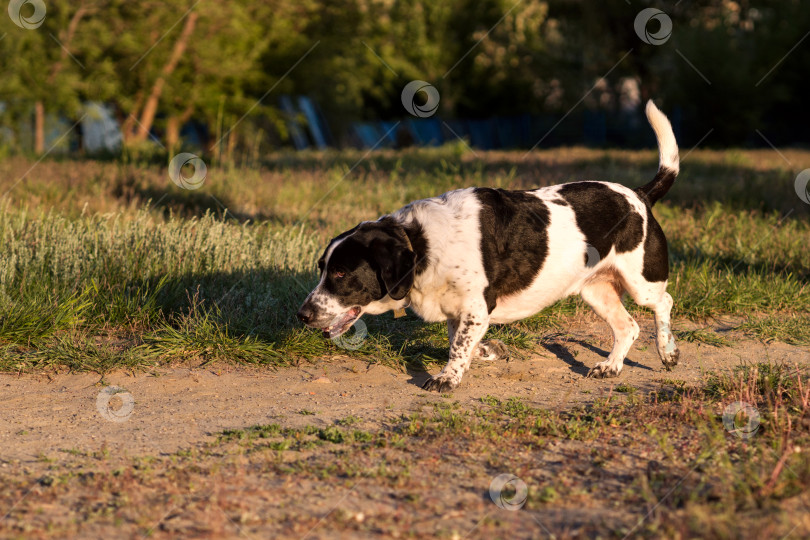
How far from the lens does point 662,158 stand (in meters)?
5.40

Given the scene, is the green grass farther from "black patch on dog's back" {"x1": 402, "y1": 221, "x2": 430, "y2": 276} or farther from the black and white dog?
"black patch on dog's back" {"x1": 402, "y1": 221, "x2": 430, "y2": 276}

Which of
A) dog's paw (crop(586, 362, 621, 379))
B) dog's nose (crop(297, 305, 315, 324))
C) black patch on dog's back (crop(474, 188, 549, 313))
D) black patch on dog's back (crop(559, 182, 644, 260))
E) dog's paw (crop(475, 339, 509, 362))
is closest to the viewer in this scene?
dog's nose (crop(297, 305, 315, 324))

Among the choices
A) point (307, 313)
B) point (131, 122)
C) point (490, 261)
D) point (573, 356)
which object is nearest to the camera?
point (307, 313)

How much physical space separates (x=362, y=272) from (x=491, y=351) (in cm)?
123

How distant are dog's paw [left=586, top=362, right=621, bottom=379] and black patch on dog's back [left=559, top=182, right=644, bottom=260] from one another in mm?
664

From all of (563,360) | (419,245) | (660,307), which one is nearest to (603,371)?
(563,360)

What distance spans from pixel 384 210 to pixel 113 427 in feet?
17.9

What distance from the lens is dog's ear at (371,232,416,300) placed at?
4.46 metres

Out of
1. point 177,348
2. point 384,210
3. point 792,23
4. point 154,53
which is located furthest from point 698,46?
point 177,348

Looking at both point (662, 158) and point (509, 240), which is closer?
point (509, 240)

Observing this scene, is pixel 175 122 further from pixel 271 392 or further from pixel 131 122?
pixel 271 392

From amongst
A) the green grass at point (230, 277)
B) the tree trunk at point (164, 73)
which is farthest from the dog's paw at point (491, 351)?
the tree trunk at point (164, 73)

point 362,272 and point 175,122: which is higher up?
point 362,272

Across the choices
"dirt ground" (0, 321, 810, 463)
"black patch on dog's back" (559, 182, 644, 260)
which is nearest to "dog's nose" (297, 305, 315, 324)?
"dirt ground" (0, 321, 810, 463)
